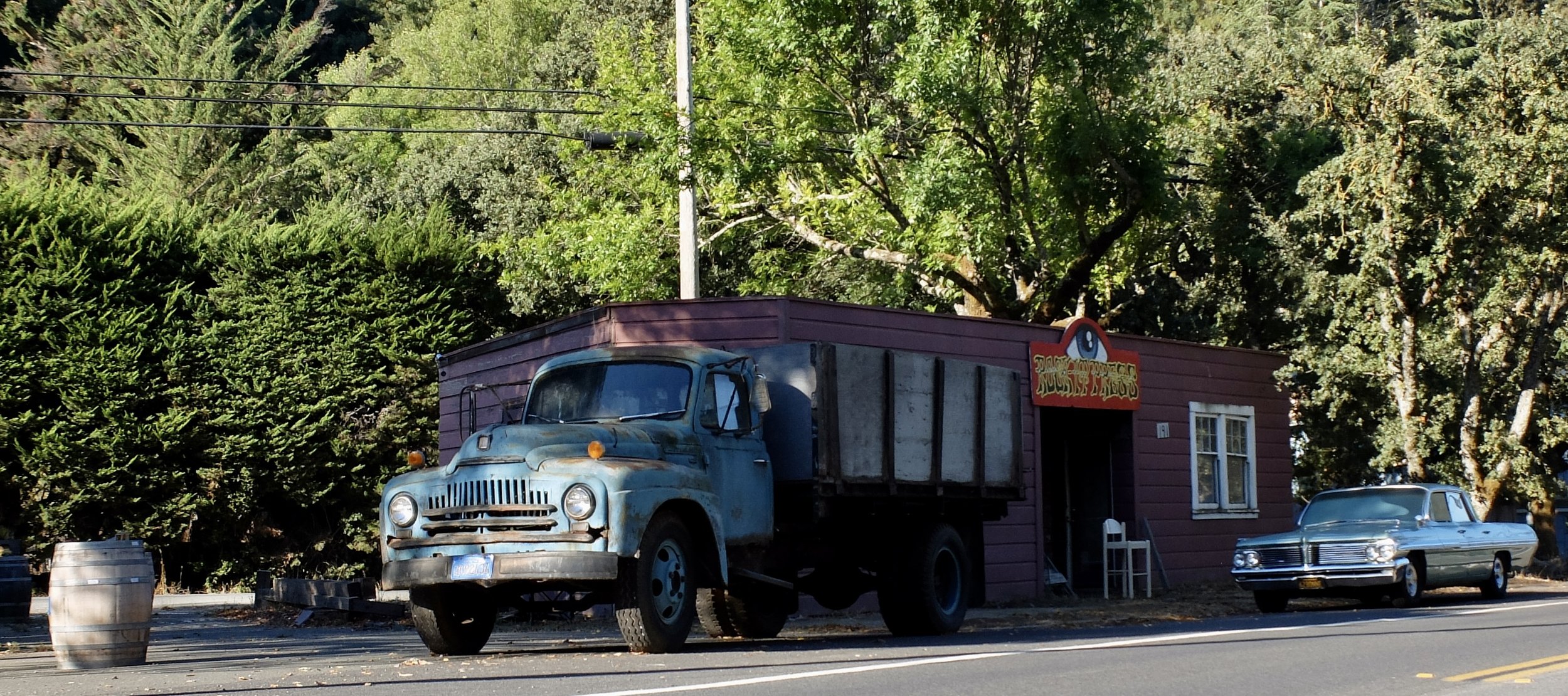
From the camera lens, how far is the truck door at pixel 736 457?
11953 mm

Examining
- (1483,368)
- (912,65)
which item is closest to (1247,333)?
(1483,368)

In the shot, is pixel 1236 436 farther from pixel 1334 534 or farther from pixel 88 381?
pixel 88 381

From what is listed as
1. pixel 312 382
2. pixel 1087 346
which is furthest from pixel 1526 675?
pixel 312 382

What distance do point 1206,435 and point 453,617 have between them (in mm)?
14172

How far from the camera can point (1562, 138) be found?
21484 mm

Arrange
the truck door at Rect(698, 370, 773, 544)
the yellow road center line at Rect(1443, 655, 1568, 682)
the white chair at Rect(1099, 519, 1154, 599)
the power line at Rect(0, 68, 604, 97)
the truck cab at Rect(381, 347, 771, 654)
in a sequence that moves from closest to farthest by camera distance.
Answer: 1. the yellow road center line at Rect(1443, 655, 1568, 682)
2. the truck cab at Rect(381, 347, 771, 654)
3. the truck door at Rect(698, 370, 773, 544)
4. the white chair at Rect(1099, 519, 1154, 599)
5. the power line at Rect(0, 68, 604, 97)

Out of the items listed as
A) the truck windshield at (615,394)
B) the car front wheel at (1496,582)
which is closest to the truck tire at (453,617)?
the truck windshield at (615,394)

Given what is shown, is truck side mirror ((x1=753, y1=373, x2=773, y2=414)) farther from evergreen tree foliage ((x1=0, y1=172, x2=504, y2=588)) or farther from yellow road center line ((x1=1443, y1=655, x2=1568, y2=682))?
evergreen tree foliage ((x1=0, y1=172, x2=504, y2=588))

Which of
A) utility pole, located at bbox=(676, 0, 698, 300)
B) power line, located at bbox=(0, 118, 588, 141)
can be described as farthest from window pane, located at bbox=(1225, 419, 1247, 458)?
power line, located at bbox=(0, 118, 588, 141)

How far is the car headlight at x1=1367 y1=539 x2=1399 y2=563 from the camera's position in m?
16.6

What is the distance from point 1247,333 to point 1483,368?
16.0 ft

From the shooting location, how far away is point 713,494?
1151cm

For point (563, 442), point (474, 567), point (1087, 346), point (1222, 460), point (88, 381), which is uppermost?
point (1087, 346)

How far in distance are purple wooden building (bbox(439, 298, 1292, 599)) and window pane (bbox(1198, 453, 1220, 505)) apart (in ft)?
0.09
